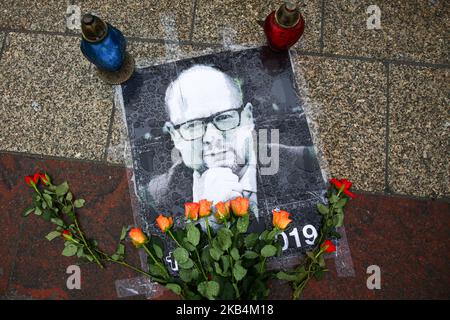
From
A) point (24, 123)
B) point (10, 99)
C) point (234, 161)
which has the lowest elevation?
point (234, 161)

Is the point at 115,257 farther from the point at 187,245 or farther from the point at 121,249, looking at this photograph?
the point at 187,245

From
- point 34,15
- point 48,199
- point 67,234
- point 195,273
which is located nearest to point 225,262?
point 195,273

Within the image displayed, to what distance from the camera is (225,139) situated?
2596 mm

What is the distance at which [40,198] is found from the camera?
246 centimetres

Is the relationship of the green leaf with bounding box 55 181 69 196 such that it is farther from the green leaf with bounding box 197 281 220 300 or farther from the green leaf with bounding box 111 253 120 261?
the green leaf with bounding box 197 281 220 300

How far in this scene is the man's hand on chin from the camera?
2533mm

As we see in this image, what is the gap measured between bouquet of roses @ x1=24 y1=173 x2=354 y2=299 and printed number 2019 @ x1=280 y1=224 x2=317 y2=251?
0.28ft

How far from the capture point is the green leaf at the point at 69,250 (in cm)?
235

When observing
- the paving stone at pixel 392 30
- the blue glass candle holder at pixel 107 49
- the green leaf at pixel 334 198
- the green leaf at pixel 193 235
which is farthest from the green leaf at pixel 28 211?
the paving stone at pixel 392 30

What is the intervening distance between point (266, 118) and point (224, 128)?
27 cm

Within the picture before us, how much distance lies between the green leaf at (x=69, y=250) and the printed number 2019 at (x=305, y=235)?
1.20 m

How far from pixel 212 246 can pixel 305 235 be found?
71 centimetres
